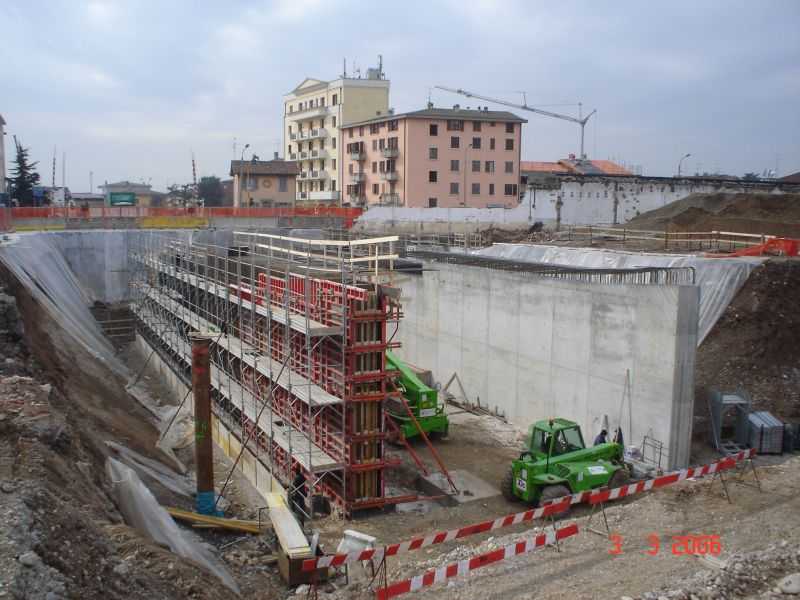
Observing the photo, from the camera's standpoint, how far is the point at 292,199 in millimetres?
64062

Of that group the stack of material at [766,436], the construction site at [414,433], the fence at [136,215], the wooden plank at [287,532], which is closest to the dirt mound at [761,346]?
the construction site at [414,433]

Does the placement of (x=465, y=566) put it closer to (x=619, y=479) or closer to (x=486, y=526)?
(x=486, y=526)

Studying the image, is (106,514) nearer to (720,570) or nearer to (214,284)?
(720,570)

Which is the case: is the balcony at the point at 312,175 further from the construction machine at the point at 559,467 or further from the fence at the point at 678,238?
the construction machine at the point at 559,467

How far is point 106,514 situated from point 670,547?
784 centimetres

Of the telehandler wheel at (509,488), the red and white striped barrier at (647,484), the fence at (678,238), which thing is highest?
the fence at (678,238)

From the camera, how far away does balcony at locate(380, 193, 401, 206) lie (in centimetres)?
5895

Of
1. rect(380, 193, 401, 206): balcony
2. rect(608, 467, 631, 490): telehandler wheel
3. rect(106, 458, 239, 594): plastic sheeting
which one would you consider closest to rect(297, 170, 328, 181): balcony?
rect(380, 193, 401, 206): balcony

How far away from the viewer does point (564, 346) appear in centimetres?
1784

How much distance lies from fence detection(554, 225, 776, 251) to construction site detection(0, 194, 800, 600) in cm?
124

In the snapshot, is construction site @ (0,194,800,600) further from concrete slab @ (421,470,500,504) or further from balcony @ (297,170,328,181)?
balcony @ (297,170,328,181)

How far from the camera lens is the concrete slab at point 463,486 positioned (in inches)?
586

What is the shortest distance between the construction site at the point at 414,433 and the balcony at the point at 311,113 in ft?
154

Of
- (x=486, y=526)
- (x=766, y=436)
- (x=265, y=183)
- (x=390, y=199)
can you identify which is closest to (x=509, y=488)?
(x=486, y=526)
